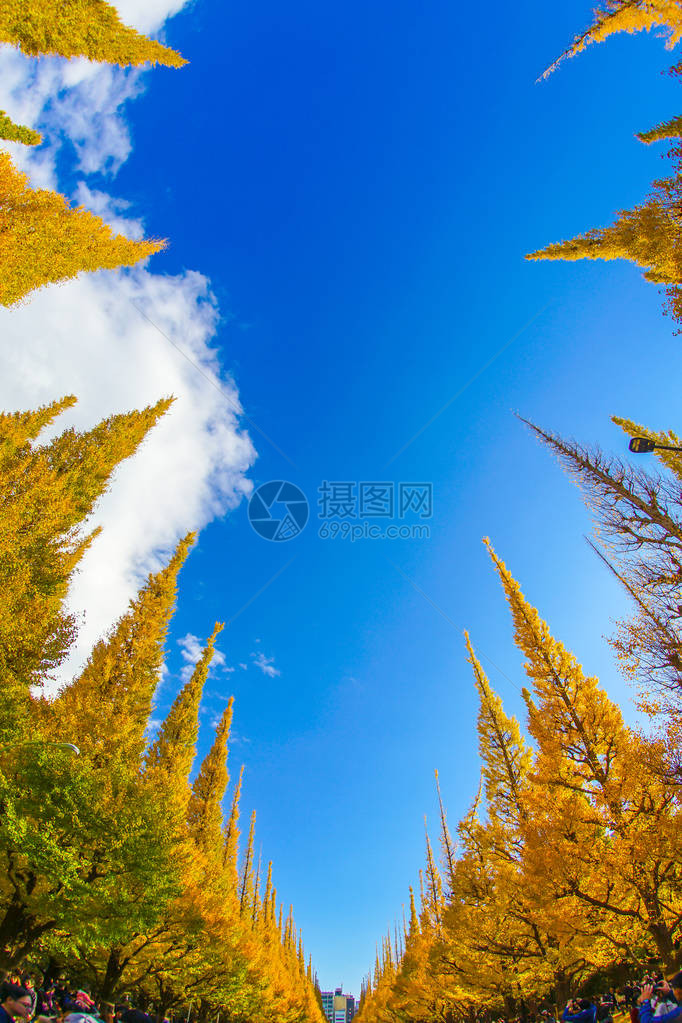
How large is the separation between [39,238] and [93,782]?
1301 cm

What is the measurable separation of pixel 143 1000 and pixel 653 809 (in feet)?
73.9

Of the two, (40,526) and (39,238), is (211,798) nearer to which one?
(40,526)

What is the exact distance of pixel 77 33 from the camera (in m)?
8.33

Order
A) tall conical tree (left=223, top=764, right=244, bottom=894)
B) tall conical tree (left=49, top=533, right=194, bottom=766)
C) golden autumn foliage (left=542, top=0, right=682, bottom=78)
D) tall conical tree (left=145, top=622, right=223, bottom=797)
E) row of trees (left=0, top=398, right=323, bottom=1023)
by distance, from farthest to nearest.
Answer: tall conical tree (left=223, top=764, right=244, bottom=894)
tall conical tree (left=145, top=622, right=223, bottom=797)
tall conical tree (left=49, top=533, right=194, bottom=766)
row of trees (left=0, top=398, right=323, bottom=1023)
golden autumn foliage (left=542, top=0, right=682, bottom=78)

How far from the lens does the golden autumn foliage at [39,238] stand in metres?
9.80

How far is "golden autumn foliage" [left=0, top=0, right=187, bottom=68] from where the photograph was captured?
25.9 feet

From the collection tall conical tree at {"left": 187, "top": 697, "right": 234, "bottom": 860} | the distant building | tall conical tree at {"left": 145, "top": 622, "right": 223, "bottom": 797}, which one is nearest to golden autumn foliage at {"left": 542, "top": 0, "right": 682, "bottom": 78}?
tall conical tree at {"left": 145, "top": 622, "right": 223, "bottom": 797}

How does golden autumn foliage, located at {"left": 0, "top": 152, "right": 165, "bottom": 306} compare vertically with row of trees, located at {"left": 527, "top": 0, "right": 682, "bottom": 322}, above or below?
above

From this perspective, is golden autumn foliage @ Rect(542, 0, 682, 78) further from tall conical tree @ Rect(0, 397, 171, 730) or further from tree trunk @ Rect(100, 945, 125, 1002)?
tree trunk @ Rect(100, 945, 125, 1002)

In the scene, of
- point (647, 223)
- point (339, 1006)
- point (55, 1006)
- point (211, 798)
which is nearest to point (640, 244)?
point (647, 223)

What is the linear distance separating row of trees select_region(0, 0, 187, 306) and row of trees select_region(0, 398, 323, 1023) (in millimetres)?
8276

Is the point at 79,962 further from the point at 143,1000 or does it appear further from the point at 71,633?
the point at 71,633

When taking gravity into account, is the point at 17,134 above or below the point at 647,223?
above

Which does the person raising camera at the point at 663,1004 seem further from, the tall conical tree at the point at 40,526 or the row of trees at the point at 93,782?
the tall conical tree at the point at 40,526
